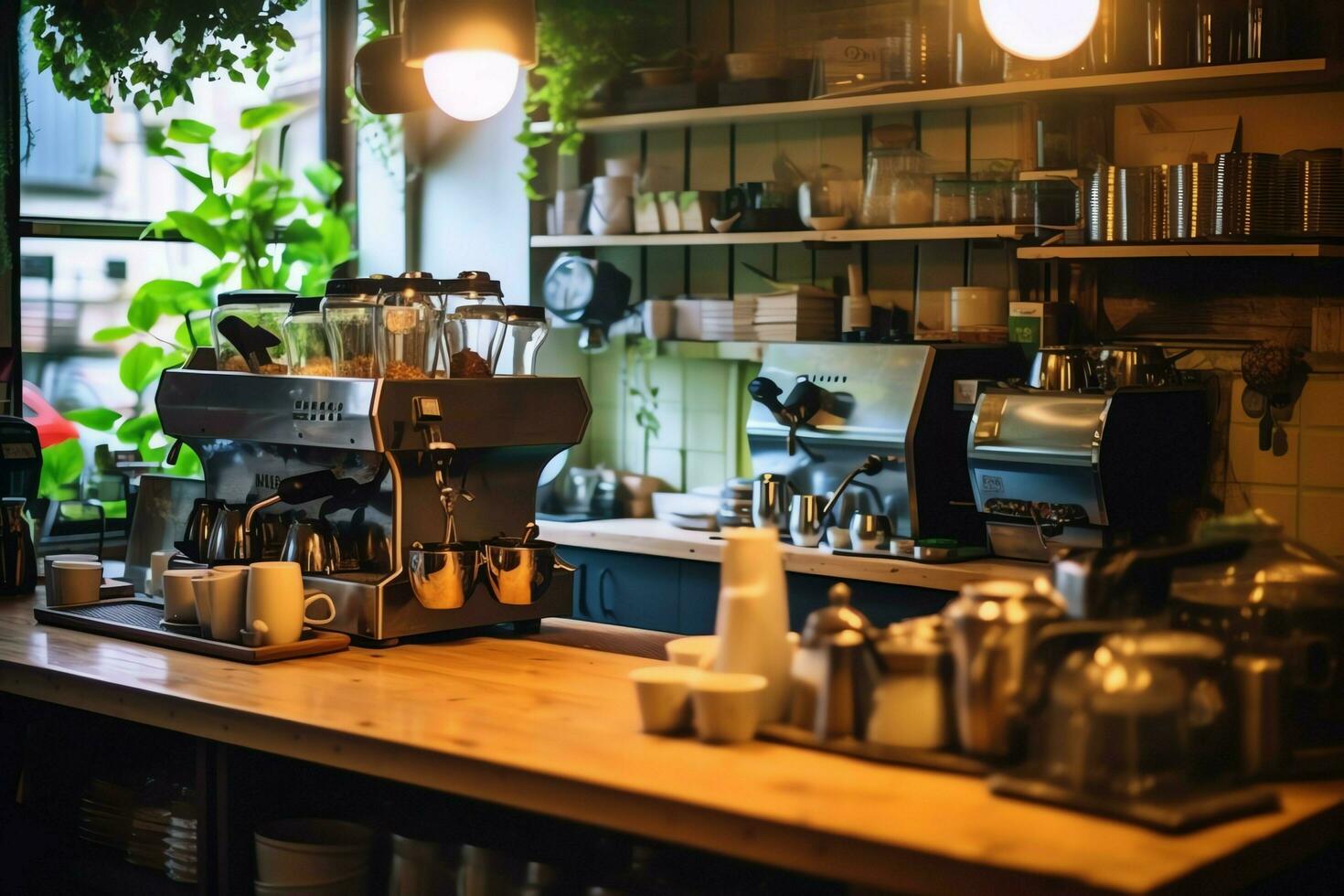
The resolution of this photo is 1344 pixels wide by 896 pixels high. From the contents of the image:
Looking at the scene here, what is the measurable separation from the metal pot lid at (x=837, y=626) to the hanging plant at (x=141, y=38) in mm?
2644

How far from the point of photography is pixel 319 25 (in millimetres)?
5215

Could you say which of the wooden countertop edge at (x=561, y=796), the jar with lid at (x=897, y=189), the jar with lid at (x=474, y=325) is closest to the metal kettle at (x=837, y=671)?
the wooden countertop edge at (x=561, y=796)

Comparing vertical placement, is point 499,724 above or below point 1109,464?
below

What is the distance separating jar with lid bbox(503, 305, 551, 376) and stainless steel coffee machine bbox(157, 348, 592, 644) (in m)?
0.16

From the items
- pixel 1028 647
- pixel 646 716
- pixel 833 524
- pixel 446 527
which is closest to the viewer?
pixel 1028 647

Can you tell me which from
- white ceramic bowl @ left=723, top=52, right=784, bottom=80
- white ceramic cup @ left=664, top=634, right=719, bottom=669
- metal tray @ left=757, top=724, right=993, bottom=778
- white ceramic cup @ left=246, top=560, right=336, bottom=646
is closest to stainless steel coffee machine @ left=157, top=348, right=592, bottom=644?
white ceramic cup @ left=246, top=560, right=336, bottom=646

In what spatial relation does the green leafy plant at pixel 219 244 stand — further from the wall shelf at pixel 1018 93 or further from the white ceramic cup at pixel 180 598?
the white ceramic cup at pixel 180 598

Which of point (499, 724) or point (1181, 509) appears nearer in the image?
point (499, 724)

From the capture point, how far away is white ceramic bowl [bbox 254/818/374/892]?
7.61 feet

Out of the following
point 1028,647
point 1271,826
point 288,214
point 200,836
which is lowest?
point 200,836

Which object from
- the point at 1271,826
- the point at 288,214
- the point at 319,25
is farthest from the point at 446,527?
the point at 319,25

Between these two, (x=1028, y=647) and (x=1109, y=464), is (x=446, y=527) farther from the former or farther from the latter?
(x=1109, y=464)

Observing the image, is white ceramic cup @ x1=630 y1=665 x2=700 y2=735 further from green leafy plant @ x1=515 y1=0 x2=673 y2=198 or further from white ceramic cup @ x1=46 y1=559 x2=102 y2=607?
green leafy plant @ x1=515 y1=0 x2=673 y2=198

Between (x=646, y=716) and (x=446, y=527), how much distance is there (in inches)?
33.5
